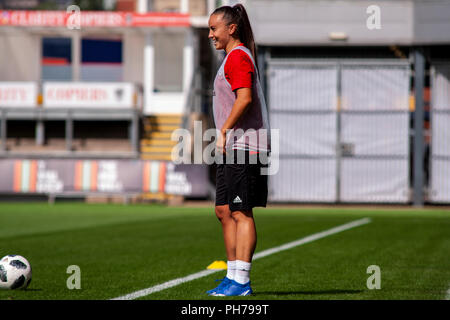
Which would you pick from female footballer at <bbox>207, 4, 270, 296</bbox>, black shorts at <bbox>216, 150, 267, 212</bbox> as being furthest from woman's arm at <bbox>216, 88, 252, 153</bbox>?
black shorts at <bbox>216, 150, 267, 212</bbox>

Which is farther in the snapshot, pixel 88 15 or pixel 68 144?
pixel 88 15

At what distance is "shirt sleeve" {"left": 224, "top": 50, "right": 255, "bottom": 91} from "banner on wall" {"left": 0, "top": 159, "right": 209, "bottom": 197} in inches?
735

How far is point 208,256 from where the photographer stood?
408 inches

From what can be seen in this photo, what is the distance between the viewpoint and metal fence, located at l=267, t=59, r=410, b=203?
2666cm

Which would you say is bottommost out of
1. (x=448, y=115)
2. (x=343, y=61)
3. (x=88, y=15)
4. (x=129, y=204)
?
(x=129, y=204)

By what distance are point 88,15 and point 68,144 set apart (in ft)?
18.9

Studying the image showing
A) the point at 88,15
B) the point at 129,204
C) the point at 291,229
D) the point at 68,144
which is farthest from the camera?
the point at 88,15

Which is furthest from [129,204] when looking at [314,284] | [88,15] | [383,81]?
[314,284]

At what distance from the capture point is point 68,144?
31.7 metres

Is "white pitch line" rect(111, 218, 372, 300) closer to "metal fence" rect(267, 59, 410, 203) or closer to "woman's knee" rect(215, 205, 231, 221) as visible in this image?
"woman's knee" rect(215, 205, 231, 221)

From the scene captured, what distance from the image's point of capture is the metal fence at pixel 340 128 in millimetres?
26656

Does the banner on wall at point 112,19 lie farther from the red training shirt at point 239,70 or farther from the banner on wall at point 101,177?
the red training shirt at point 239,70

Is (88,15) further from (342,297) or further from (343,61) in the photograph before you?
(342,297)

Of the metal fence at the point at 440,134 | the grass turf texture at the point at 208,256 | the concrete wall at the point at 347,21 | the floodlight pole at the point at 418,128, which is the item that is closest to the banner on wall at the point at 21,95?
the concrete wall at the point at 347,21
